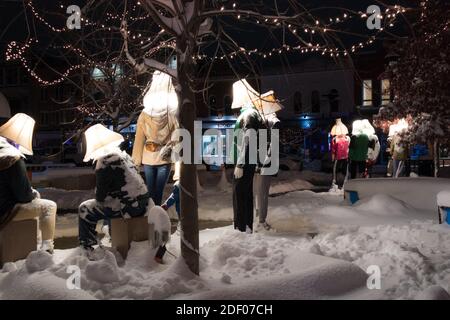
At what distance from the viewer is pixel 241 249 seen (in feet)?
18.2

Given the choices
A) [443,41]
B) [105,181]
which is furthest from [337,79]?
[105,181]

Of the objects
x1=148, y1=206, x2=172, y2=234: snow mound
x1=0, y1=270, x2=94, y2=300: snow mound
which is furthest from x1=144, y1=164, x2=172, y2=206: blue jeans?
x1=0, y1=270, x2=94, y2=300: snow mound

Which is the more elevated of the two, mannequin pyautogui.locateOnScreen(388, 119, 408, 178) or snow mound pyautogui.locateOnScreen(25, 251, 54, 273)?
mannequin pyautogui.locateOnScreen(388, 119, 408, 178)

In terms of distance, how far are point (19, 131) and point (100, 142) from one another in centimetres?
115

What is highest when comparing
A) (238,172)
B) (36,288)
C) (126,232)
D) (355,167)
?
(238,172)

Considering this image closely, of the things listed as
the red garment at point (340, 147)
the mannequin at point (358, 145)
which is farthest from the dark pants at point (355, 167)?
the red garment at point (340, 147)

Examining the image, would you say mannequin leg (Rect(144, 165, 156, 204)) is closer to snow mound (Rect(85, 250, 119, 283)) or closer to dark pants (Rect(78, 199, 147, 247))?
dark pants (Rect(78, 199, 147, 247))

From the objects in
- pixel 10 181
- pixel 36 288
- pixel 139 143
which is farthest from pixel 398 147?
pixel 36 288

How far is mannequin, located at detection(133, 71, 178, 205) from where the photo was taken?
286 inches

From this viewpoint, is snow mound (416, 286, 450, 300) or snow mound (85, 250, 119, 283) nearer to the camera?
snow mound (416, 286, 450, 300)

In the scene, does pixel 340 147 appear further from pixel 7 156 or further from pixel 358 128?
pixel 7 156

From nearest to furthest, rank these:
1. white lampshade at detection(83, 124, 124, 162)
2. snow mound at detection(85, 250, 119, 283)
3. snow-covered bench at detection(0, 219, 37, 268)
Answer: snow mound at detection(85, 250, 119, 283) < snow-covered bench at detection(0, 219, 37, 268) < white lampshade at detection(83, 124, 124, 162)

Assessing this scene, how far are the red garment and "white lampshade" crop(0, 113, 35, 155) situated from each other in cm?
1065

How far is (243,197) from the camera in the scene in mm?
7125
